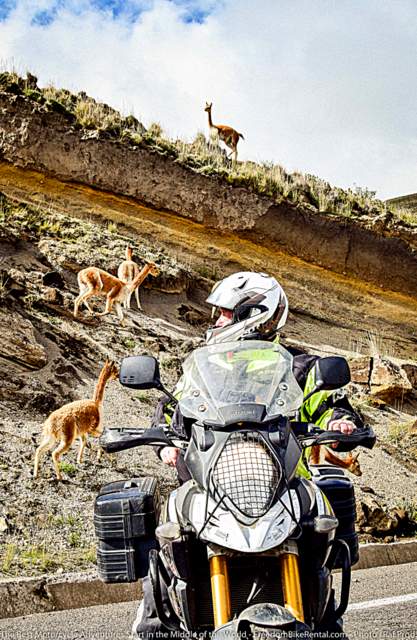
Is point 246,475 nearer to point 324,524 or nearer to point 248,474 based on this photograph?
point 248,474

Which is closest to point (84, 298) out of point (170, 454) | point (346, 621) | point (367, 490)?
point (367, 490)

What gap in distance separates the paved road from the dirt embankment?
610 inches

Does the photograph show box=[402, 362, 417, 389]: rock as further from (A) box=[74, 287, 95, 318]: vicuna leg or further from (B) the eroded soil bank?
(A) box=[74, 287, 95, 318]: vicuna leg

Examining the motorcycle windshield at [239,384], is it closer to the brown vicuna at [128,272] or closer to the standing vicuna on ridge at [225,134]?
the brown vicuna at [128,272]

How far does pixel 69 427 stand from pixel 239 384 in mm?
6124

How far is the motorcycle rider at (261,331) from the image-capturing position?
13.0 feet

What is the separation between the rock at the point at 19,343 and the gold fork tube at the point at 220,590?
8.83 meters

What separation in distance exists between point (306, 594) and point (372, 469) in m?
9.54

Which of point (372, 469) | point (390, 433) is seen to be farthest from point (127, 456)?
point (390, 433)

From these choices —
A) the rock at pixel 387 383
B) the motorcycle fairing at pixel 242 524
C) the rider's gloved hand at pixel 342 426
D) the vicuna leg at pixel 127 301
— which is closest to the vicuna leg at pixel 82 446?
the vicuna leg at pixel 127 301

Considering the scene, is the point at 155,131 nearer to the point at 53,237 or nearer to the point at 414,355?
the point at 53,237

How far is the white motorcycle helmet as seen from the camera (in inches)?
163

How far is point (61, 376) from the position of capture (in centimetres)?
1188

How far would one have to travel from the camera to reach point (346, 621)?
17.5 ft
